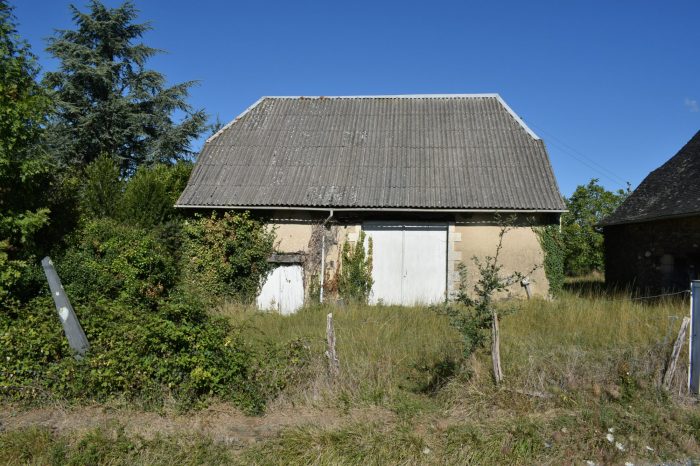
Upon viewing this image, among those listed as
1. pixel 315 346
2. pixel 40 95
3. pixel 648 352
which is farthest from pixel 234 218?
pixel 648 352

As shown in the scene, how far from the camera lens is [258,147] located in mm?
15047

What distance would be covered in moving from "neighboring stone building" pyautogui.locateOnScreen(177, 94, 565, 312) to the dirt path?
7.37m

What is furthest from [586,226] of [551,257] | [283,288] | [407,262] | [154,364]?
[154,364]

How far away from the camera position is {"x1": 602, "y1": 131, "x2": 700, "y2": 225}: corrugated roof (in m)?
12.0

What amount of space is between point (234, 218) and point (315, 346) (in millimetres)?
7291

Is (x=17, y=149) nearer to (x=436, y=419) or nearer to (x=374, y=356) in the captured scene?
(x=374, y=356)

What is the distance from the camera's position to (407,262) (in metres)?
13.0

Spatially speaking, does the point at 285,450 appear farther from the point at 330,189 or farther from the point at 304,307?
the point at 330,189

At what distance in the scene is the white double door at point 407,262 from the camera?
1291 centimetres

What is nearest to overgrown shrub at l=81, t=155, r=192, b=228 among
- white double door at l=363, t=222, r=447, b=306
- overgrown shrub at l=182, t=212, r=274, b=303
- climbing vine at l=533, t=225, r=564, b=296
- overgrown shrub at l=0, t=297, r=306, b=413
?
overgrown shrub at l=182, t=212, r=274, b=303

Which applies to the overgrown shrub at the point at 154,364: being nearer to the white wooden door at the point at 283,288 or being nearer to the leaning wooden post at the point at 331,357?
the leaning wooden post at the point at 331,357

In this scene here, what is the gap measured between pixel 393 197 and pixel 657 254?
7389 millimetres

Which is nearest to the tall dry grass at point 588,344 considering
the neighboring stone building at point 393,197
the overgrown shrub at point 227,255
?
the neighboring stone building at point 393,197

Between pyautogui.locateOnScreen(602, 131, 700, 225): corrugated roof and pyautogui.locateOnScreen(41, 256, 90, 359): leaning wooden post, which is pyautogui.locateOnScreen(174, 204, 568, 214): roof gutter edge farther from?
pyautogui.locateOnScreen(41, 256, 90, 359): leaning wooden post
